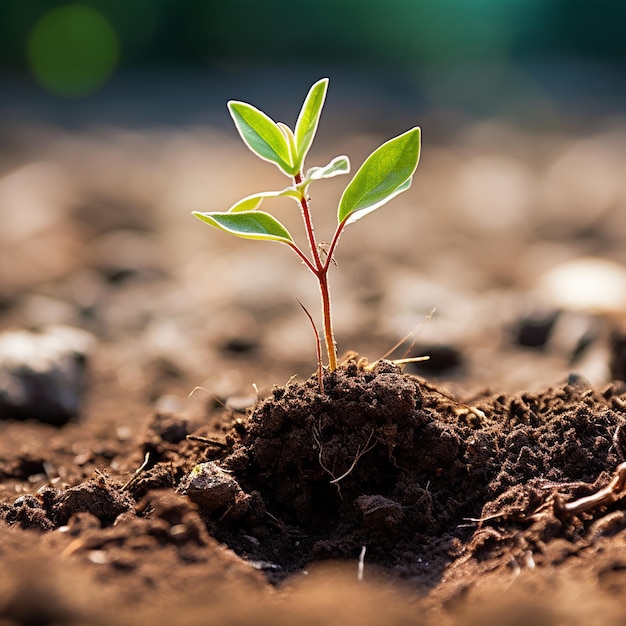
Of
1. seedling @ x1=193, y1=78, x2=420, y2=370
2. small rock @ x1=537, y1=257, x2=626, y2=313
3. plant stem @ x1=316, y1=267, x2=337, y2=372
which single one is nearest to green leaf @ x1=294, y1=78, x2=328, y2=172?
seedling @ x1=193, y1=78, x2=420, y2=370

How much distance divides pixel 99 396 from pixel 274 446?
1.96m

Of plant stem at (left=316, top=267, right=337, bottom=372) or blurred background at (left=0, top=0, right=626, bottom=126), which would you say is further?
blurred background at (left=0, top=0, right=626, bottom=126)

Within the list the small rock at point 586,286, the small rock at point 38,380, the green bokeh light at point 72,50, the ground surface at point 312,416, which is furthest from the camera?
the green bokeh light at point 72,50

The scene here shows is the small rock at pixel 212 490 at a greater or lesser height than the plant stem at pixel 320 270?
lesser

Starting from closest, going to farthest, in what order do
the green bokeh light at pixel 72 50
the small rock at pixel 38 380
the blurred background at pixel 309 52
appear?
1. the small rock at pixel 38 380
2. the blurred background at pixel 309 52
3. the green bokeh light at pixel 72 50

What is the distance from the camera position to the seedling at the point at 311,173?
74.5 inches

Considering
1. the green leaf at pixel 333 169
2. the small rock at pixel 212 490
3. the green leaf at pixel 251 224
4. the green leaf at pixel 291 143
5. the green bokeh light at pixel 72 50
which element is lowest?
the small rock at pixel 212 490

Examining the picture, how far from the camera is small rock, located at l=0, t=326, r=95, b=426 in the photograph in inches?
127

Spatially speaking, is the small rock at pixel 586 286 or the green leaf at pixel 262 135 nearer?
the green leaf at pixel 262 135

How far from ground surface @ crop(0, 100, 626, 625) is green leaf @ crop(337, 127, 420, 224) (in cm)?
44

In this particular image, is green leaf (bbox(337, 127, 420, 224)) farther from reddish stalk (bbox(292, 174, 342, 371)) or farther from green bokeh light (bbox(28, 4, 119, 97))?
green bokeh light (bbox(28, 4, 119, 97))

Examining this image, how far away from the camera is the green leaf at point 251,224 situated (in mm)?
1873

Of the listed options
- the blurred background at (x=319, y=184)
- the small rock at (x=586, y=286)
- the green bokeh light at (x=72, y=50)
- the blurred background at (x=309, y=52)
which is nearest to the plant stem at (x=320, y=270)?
the blurred background at (x=319, y=184)

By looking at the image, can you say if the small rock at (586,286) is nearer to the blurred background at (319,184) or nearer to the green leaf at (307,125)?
the blurred background at (319,184)
